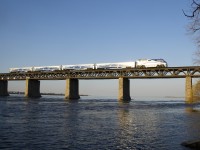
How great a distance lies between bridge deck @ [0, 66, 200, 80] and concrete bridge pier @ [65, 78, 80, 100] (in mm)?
2246

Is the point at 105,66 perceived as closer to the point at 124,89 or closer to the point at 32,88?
the point at 124,89

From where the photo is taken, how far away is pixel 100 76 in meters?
100

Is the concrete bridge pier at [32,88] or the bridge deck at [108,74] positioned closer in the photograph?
the bridge deck at [108,74]

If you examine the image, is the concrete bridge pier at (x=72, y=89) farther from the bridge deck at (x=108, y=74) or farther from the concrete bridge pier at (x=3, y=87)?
the concrete bridge pier at (x=3, y=87)

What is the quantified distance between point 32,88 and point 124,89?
4170cm

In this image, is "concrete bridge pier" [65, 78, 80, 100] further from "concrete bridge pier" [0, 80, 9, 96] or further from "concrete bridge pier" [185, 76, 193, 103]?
"concrete bridge pier" [0, 80, 9, 96]

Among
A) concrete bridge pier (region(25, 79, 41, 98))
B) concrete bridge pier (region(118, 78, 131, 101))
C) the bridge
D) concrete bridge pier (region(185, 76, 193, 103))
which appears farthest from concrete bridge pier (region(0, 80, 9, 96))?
concrete bridge pier (region(185, 76, 193, 103))

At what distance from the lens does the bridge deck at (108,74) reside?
86125 mm

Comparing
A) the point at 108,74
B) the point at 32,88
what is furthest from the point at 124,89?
the point at 32,88

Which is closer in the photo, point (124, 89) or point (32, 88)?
point (124, 89)

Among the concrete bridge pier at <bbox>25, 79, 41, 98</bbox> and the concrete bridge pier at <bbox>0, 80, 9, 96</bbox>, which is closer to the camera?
the concrete bridge pier at <bbox>25, 79, 41, 98</bbox>

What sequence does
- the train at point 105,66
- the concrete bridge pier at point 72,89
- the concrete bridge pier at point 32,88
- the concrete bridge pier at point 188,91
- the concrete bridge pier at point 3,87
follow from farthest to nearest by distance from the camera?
the concrete bridge pier at point 3,87 → the concrete bridge pier at point 32,88 → the concrete bridge pier at point 72,89 → the train at point 105,66 → the concrete bridge pier at point 188,91

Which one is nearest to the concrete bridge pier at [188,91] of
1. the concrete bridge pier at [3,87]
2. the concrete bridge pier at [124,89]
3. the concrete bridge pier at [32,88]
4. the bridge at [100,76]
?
the bridge at [100,76]

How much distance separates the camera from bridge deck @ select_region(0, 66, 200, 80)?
283 feet
